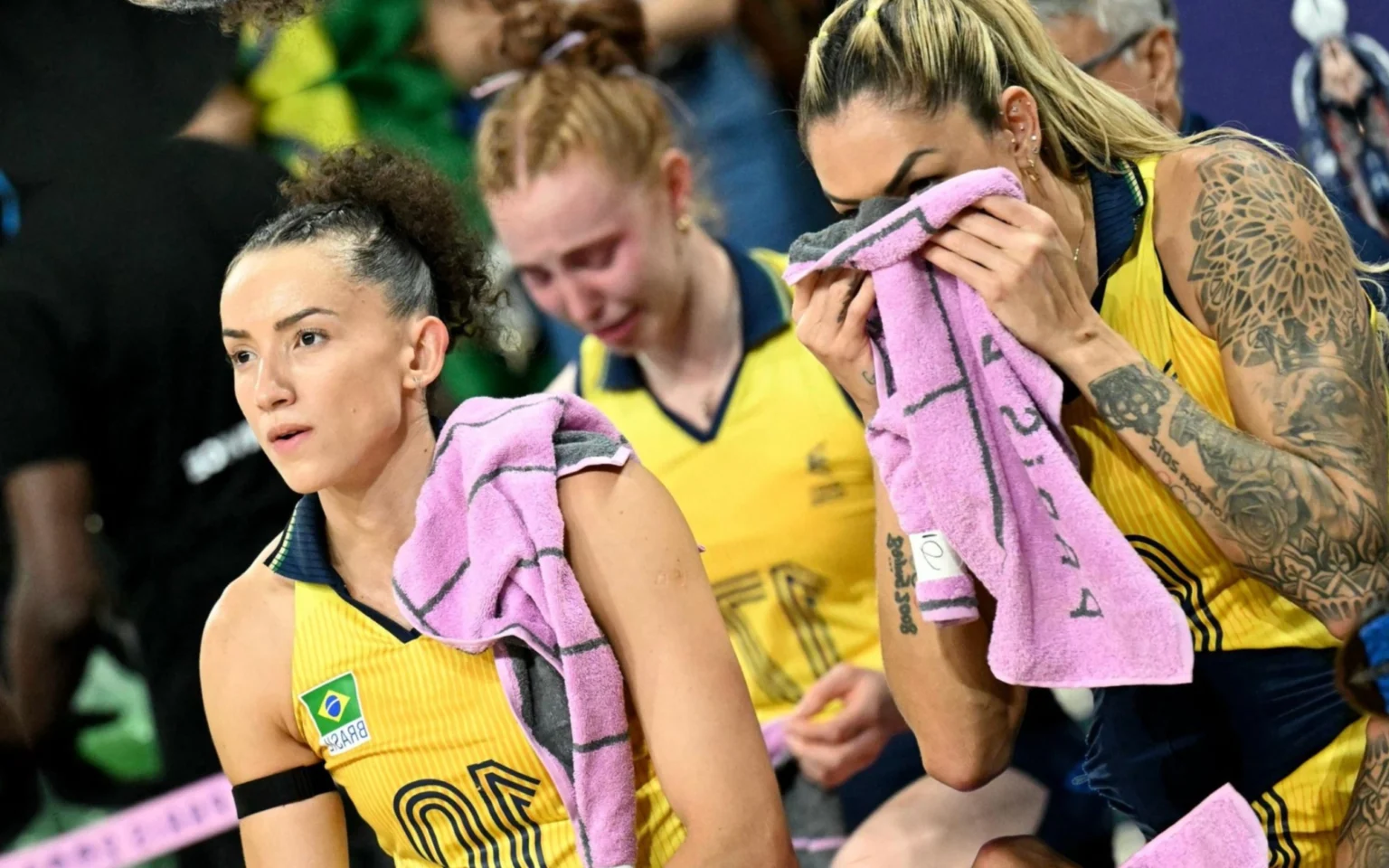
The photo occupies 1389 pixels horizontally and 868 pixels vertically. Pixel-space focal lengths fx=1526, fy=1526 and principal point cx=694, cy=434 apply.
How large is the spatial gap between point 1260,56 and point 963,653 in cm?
89

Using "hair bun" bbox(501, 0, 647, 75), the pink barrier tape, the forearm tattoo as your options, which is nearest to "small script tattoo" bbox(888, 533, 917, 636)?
the forearm tattoo

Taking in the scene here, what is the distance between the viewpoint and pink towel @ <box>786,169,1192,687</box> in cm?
136

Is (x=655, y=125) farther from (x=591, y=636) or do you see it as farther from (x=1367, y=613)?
(x=1367, y=613)

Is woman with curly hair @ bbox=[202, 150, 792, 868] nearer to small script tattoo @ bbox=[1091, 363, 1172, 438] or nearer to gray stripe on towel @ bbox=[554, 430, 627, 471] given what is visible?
gray stripe on towel @ bbox=[554, 430, 627, 471]

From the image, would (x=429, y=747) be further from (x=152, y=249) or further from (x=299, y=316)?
(x=152, y=249)

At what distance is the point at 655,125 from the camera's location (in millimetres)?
1952

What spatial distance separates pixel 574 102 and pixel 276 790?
92 centimetres

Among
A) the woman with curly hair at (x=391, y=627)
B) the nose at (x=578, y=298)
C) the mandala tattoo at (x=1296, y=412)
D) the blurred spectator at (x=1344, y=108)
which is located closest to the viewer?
the mandala tattoo at (x=1296, y=412)

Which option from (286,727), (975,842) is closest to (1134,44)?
(975,842)

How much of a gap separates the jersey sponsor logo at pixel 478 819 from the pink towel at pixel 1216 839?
60 centimetres

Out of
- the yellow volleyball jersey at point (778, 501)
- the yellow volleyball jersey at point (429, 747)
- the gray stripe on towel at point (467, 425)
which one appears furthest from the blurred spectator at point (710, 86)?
the yellow volleyball jersey at point (429, 747)

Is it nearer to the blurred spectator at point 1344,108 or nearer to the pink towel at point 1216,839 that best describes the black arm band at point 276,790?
the pink towel at point 1216,839

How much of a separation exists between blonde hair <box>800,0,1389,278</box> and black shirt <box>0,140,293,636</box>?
765mm

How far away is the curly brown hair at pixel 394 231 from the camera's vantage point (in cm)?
148
